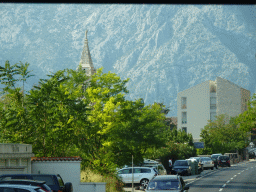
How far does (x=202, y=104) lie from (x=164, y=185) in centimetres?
8697

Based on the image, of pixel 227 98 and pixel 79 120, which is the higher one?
pixel 227 98

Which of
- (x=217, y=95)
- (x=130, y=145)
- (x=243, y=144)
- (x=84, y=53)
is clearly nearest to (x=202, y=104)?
(x=217, y=95)

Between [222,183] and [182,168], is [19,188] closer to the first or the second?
[222,183]

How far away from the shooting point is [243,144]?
84312mm

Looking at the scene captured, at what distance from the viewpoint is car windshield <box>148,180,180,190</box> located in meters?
16.9

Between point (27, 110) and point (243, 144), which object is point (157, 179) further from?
point (243, 144)

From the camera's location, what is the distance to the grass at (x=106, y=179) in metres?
24.5

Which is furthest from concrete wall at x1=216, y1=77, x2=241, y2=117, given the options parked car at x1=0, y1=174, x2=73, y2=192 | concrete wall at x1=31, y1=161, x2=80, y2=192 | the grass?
parked car at x1=0, y1=174, x2=73, y2=192

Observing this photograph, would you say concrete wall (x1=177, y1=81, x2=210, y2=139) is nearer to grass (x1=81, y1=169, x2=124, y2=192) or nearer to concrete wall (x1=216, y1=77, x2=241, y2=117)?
concrete wall (x1=216, y1=77, x2=241, y2=117)

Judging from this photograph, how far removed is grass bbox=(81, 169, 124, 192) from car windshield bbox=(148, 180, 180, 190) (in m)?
7.10

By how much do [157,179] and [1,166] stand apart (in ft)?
24.0

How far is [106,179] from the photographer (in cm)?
2539

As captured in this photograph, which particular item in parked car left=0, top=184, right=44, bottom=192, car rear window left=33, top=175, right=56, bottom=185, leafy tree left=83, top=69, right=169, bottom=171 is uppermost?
leafy tree left=83, top=69, right=169, bottom=171

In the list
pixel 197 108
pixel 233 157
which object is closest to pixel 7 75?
pixel 233 157
